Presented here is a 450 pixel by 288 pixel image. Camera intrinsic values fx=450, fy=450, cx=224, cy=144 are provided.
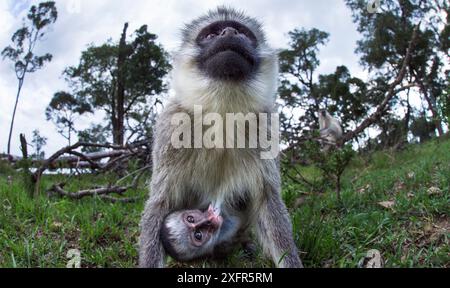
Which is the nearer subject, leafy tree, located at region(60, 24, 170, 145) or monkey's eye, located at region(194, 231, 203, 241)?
monkey's eye, located at region(194, 231, 203, 241)

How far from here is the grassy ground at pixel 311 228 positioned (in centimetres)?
404

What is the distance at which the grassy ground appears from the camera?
4.04 m

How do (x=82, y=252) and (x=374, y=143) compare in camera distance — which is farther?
(x=374, y=143)

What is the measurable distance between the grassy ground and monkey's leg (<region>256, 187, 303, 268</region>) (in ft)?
0.91

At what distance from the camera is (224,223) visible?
4082 mm

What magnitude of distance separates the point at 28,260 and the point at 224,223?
1824mm

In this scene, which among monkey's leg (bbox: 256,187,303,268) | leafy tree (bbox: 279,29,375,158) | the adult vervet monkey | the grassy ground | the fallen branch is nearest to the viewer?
monkey's leg (bbox: 256,187,303,268)

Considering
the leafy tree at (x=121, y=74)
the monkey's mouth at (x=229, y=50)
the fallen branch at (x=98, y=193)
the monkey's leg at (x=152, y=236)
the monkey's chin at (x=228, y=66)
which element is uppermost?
the leafy tree at (x=121, y=74)

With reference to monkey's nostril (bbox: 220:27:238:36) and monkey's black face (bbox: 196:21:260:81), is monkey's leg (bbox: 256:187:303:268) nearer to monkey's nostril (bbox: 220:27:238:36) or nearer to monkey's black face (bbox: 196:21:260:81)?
monkey's black face (bbox: 196:21:260:81)

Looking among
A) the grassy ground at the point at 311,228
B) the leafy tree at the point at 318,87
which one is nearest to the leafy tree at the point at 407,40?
the leafy tree at the point at 318,87

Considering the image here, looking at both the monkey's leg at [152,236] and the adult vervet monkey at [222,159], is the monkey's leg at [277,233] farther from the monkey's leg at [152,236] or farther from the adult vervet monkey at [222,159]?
the monkey's leg at [152,236]

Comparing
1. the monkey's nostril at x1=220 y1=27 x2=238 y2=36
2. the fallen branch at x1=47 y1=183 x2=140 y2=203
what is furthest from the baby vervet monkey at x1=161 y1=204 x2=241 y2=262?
the fallen branch at x1=47 y1=183 x2=140 y2=203

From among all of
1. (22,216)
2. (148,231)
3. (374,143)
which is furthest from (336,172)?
(374,143)

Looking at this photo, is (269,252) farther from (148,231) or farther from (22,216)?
(22,216)
